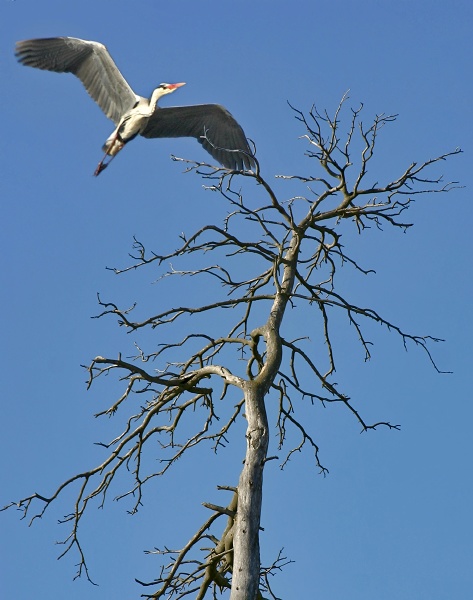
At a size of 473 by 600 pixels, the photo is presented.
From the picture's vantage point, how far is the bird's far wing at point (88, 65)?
Result: 9.20m

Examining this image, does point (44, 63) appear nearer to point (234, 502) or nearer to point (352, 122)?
point (352, 122)

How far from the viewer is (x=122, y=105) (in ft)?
31.9

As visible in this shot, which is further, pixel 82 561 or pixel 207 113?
pixel 207 113

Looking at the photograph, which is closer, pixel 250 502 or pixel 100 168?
pixel 250 502

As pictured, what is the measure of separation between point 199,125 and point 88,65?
4.30 feet

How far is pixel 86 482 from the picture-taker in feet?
16.9

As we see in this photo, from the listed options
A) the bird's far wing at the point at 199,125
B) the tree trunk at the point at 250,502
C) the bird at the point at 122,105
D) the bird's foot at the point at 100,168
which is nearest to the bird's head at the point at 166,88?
the bird at the point at 122,105

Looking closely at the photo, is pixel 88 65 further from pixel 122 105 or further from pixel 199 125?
pixel 199 125

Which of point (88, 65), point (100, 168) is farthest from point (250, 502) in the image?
point (88, 65)

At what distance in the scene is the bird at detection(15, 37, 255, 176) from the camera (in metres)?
9.27

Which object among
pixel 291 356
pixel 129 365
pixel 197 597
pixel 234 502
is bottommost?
pixel 197 597

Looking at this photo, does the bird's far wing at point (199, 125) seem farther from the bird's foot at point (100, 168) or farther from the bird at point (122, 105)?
the bird's foot at point (100, 168)

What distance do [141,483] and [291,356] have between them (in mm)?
1172

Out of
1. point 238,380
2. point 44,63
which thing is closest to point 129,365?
point 238,380
